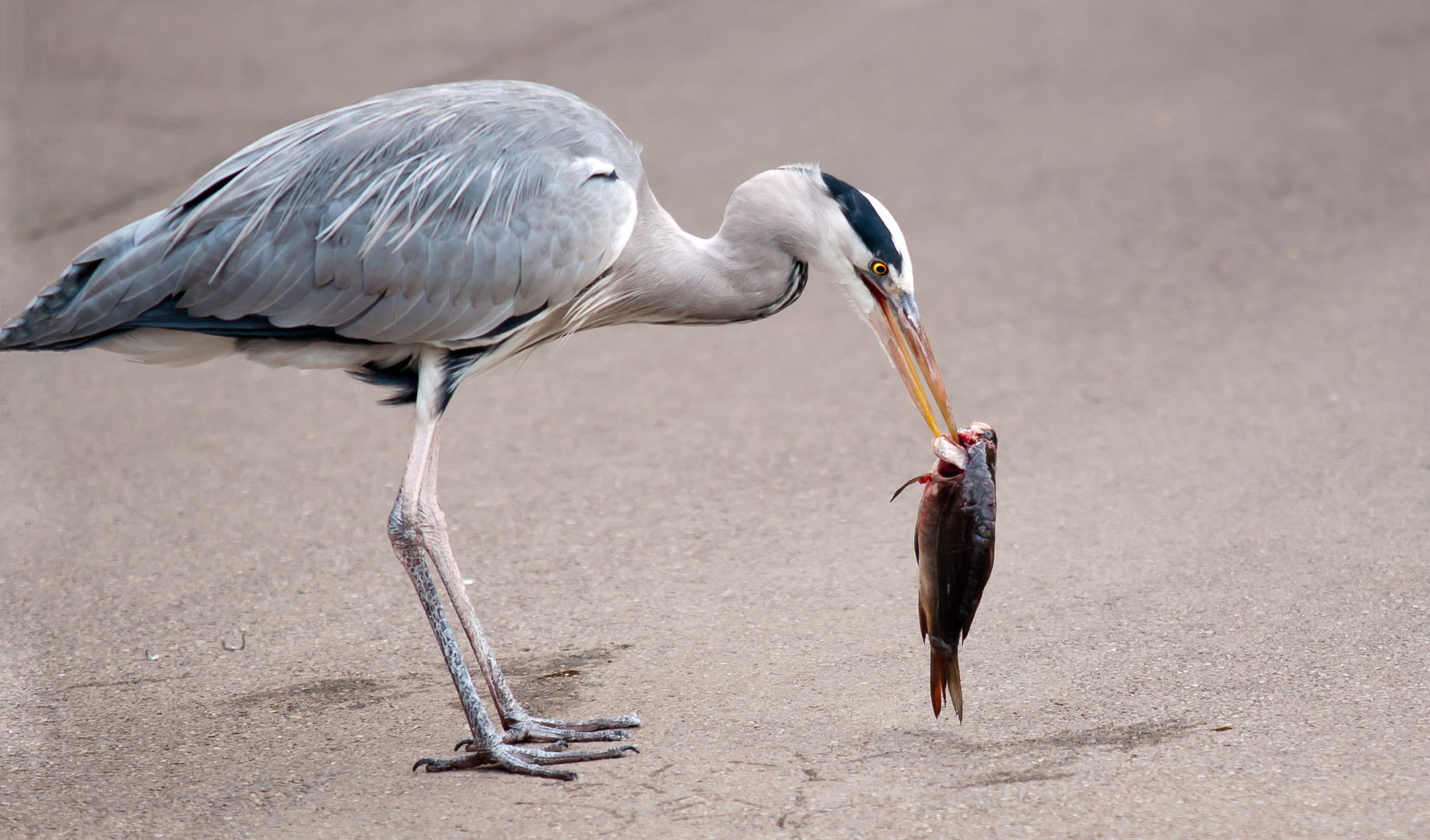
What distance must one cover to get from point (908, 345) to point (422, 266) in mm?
1484

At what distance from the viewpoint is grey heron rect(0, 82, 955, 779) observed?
3945 millimetres

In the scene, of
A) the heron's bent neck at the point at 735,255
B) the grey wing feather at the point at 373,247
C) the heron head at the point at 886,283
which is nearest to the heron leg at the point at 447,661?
the grey wing feather at the point at 373,247

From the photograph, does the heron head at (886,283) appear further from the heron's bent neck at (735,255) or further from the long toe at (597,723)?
the long toe at (597,723)

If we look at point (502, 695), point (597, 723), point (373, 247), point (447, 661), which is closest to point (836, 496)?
point (597, 723)

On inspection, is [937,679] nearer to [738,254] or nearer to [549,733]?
[549,733]

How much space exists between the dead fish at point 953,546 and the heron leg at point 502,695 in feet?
3.10

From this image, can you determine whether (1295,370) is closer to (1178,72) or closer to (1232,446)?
(1232,446)

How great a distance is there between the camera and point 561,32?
11.4 m

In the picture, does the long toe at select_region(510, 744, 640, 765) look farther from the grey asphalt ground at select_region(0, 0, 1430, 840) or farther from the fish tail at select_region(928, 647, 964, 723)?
the fish tail at select_region(928, 647, 964, 723)

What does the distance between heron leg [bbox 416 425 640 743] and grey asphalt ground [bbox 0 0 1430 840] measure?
0.50 ft

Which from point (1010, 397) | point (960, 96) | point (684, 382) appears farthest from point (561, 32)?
point (1010, 397)

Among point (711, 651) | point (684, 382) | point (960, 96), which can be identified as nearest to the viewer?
point (711, 651)

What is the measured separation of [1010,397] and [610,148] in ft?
9.29

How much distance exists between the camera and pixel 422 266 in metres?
3.97
